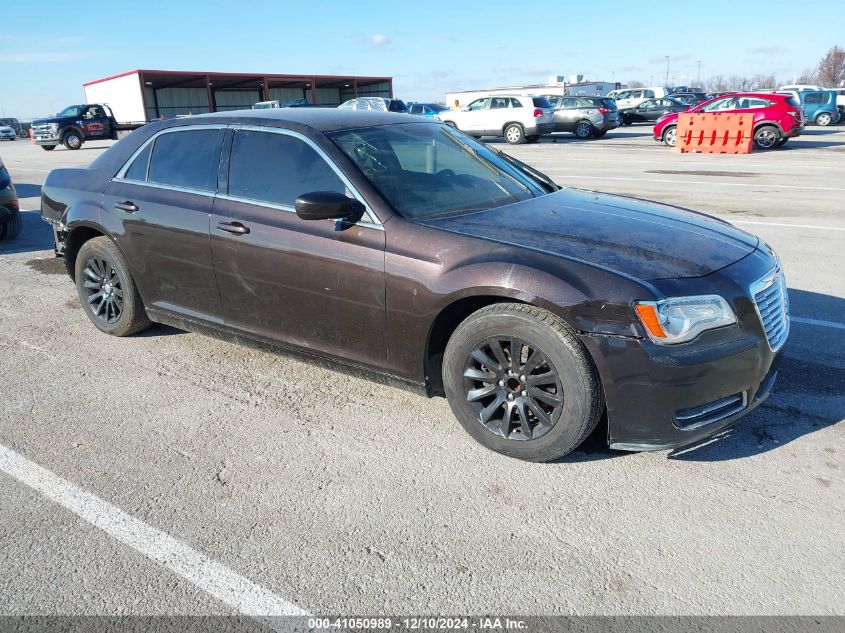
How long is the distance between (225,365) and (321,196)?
1680 mm

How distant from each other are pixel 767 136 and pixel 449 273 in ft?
68.0

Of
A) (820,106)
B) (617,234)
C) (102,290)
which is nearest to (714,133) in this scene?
(820,106)

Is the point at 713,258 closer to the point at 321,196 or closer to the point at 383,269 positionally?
the point at 383,269

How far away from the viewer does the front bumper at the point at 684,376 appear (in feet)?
9.65

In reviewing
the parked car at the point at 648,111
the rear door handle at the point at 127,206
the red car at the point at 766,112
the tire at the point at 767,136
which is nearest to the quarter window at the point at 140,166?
the rear door handle at the point at 127,206

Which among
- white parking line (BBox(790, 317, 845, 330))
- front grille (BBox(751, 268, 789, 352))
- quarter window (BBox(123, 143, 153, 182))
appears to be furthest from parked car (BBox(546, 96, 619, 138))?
front grille (BBox(751, 268, 789, 352))

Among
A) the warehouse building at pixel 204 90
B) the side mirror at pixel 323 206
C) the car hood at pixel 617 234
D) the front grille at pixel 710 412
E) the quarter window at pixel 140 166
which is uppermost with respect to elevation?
the warehouse building at pixel 204 90

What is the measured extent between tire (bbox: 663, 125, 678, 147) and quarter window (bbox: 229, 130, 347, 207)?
20031 mm

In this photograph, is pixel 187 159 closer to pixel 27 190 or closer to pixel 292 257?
pixel 292 257

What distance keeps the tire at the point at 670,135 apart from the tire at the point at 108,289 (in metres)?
20.1

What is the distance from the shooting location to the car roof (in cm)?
415

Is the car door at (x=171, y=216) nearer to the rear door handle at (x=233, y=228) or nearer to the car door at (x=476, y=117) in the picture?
the rear door handle at (x=233, y=228)

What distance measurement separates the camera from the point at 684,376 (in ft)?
9.63

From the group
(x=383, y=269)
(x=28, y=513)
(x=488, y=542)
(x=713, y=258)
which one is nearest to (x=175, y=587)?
(x=28, y=513)
